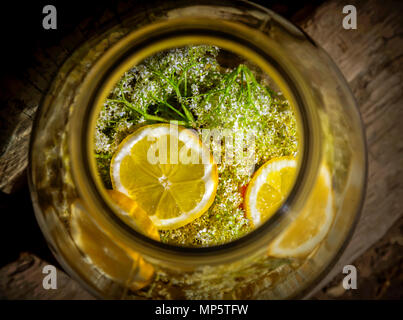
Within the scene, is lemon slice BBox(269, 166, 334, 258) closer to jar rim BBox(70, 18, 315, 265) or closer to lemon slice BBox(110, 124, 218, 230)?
jar rim BBox(70, 18, 315, 265)

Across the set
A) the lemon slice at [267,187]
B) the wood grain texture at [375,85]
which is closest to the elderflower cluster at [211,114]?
the lemon slice at [267,187]

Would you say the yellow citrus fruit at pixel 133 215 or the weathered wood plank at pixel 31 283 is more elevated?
the yellow citrus fruit at pixel 133 215

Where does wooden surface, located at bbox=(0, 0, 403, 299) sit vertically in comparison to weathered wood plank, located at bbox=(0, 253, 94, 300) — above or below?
above

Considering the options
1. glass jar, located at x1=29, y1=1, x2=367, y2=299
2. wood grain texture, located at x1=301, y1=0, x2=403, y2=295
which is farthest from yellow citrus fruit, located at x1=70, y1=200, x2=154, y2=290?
wood grain texture, located at x1=301, y1=0, x2=403, y2=295

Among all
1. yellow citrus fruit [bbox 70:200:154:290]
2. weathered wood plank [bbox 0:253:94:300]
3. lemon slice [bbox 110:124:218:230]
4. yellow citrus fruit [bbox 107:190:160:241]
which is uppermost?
lemon slice [bbox 110:124:218:230]

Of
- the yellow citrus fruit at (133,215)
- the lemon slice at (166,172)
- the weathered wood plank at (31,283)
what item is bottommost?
the weathered wood plank at (31,283)

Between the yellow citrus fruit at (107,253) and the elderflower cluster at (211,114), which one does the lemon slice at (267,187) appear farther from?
the yellow citrus fruit at (107,253)

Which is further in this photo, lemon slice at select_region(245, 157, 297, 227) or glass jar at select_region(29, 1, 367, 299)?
lemon slice at select_region(245, 157, 297, 227)

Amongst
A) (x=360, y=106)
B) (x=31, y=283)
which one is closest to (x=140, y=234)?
(x=31, y=283)

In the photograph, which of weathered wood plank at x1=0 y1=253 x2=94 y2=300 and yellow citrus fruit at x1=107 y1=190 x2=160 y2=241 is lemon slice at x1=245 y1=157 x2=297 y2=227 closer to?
yellow citrus fruit at x1=107 y1=190 x2=160 y2=241
